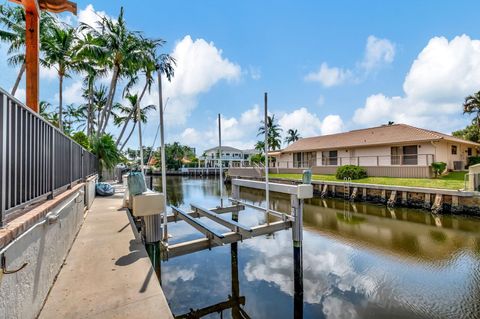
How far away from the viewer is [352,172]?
63.5ft

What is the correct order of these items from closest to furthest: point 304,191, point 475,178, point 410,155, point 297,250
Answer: point 304,191, point 297,250, point 475,178, point 410,155

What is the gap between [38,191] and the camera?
9.12 feet

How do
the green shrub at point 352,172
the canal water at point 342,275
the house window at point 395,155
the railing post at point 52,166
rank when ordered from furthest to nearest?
the house window at point 395,155
the green shrub at point 352,172
the canal water at point 342,275
the railing post at point 52,166

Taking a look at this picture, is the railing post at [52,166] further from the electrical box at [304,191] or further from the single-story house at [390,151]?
the single-story house at [390,151]

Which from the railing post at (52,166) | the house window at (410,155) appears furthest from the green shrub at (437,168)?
the railing post at (52,166)

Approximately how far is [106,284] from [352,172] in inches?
756

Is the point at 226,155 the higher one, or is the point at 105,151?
the point at 226,155

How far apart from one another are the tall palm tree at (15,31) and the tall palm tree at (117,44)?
234cm

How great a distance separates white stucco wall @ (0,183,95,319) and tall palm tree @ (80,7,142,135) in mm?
16642

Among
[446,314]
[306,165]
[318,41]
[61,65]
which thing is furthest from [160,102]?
[306,165]

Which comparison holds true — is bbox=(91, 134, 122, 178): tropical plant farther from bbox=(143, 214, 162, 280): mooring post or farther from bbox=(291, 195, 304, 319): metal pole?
bbox=(291, 195, 304, 319): metal pole

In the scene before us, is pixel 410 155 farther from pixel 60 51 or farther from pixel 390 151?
pixel 60 51

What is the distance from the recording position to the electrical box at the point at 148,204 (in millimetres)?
→ 4078

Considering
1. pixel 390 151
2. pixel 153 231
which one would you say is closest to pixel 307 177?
pixel 153 231
